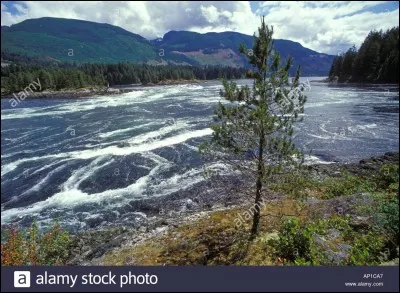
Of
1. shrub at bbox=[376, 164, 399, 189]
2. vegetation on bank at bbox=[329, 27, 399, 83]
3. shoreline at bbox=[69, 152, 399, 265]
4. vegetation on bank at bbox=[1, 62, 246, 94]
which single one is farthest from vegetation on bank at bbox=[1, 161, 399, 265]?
vegetation on bank at bbox=[329, 27, 399, 83]

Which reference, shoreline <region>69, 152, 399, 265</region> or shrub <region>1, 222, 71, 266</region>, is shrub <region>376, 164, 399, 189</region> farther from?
shrub <region>1, 222, 71, 266</region>

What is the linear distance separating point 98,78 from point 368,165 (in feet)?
403

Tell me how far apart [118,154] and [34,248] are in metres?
18.7

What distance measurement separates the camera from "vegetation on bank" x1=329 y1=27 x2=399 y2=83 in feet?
324

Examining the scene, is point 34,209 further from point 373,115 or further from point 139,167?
point 373,115

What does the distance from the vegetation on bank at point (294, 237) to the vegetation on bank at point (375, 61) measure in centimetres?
9544

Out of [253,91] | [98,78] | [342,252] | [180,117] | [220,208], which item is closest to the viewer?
[342,252]

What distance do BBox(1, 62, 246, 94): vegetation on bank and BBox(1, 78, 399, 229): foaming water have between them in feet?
116

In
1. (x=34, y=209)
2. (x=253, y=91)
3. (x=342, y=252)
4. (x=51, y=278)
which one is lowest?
(x=34, y=209)

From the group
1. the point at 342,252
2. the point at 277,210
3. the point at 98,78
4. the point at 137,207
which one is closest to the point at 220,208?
the point at 277,210

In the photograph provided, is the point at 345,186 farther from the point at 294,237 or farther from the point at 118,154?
the point at 118,154

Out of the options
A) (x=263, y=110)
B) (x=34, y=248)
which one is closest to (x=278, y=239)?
(x=263, y=110)

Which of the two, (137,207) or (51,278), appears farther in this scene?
(137,207)

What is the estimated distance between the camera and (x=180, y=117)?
50.6m
